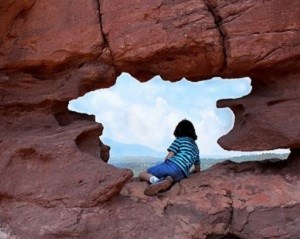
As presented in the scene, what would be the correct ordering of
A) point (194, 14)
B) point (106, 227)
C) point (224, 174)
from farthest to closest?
point (224, 174) < point (194, 14) < point (106, 227)

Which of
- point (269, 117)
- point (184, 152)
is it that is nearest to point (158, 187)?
point (184, 152)

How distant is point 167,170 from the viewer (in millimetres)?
7172

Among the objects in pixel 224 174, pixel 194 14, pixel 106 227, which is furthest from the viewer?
pixel 224 174

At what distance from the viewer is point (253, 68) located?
7086 mm

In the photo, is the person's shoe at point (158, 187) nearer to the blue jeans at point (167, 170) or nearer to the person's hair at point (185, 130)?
the blue jeans at point (167, 170)

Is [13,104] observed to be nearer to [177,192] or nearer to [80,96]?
[80,96]

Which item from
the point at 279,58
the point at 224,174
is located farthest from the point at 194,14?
the point at 224,174

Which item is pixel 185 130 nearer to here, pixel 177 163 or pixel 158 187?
pixel 177 163

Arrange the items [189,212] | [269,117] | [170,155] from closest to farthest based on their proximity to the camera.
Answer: [189,212]
[269,117]
[170,155]

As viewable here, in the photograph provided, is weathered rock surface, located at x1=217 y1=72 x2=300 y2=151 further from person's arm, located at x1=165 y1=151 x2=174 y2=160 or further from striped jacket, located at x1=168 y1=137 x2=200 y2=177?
person's arm, located at x1=165 y1=151 x2=174 y2=160

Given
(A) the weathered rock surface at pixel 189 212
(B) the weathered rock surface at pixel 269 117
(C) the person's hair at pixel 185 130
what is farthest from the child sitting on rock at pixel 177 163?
(B) the weathered rock surface at pixel 269 117

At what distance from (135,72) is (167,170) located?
1.53m

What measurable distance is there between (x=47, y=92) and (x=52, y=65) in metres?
0.39

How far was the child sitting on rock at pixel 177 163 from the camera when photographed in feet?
22.7
